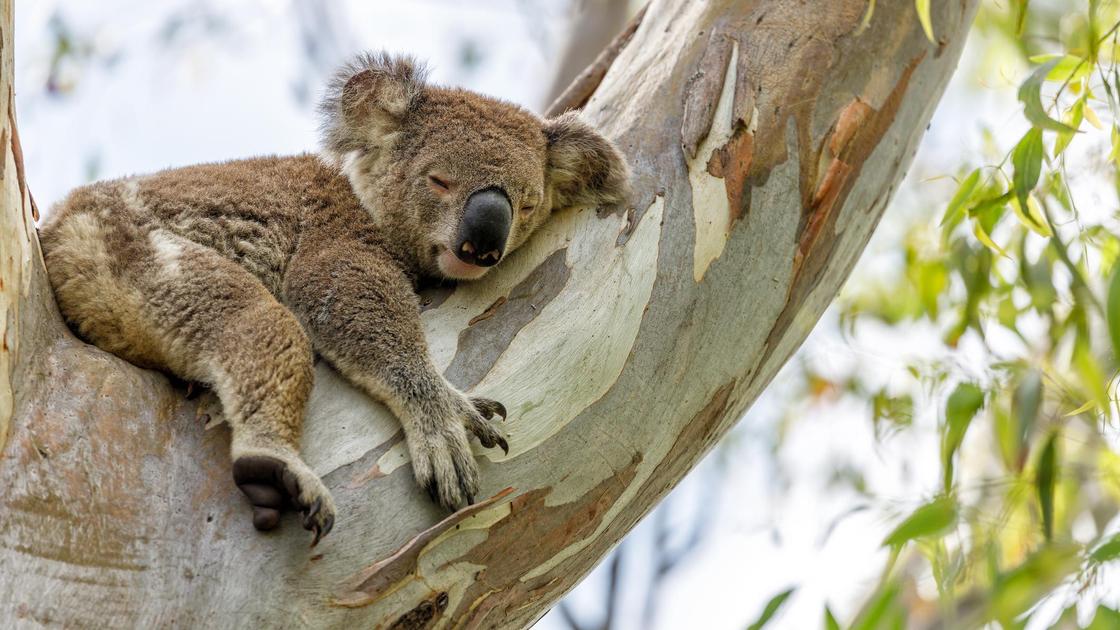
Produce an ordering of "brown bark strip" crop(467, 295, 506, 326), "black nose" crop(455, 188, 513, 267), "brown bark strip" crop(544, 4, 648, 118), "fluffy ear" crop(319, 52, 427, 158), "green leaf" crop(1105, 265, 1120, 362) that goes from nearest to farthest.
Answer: "green leaf" crop(1105, 265, 1120, 362) < "brown bark strip" crop(467, 295, 506, 326) < "black nose" crop(455, 188, 513, 267) < "fluffy ear" crop(319, 52, 427, 158) < "brown bark strip" crop(544, 4, 648, 118)

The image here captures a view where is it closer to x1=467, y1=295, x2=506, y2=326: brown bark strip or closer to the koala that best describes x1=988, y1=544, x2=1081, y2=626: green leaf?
the koala

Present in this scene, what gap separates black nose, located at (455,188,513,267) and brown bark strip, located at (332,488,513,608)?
30.0 inches

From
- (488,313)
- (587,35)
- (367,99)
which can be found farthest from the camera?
(587,35)

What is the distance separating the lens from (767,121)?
8.27 ft

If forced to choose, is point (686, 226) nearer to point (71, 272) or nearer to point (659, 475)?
point (659, 475)

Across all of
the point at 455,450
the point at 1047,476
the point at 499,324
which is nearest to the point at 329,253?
the point at 499,324

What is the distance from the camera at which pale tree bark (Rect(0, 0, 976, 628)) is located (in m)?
1.84

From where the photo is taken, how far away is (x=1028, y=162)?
2.20m

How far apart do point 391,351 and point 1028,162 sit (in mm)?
1418

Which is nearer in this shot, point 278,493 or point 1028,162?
point 278,493

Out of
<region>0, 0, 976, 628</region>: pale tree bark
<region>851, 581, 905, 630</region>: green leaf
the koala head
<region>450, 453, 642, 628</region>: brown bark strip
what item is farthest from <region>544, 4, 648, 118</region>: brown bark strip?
<region>851, 581, 905, 630</region>: green leaf

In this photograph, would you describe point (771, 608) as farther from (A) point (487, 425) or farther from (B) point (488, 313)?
(B) point (488, 313)

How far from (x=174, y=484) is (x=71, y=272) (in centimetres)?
71

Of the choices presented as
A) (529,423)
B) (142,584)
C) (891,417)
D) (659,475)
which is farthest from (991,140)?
(142,584)
